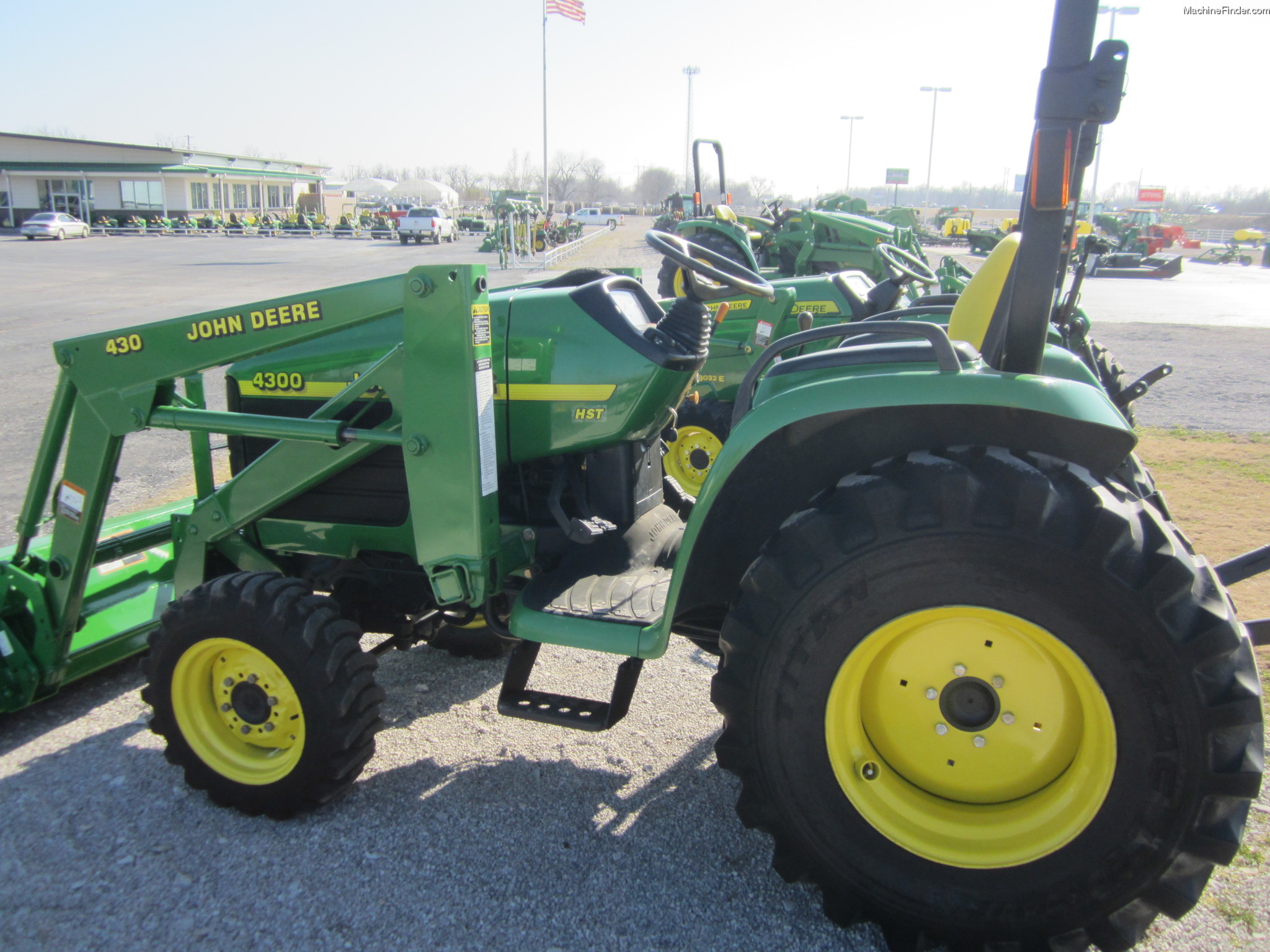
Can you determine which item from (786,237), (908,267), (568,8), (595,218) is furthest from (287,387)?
(595,218)

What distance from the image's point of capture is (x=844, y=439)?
233 centimetres

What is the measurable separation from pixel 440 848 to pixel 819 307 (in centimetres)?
492

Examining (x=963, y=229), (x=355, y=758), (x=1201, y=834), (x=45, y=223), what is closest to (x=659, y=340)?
(x=355, y=758)

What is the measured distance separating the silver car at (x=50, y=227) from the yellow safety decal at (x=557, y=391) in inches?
1788

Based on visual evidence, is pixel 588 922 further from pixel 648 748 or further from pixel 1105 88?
pixel 1105 88

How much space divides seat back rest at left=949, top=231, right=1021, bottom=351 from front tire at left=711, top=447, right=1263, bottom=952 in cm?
93

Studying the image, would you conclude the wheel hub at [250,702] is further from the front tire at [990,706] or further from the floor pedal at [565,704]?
the front tire at [990,706]

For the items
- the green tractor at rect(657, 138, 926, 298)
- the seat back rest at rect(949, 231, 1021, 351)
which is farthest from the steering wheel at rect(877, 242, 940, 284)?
the seat back rest at rect(949, 231, 1021, 351)

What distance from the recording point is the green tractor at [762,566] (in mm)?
1856

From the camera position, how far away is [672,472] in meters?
6.25

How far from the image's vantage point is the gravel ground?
86.4 inches

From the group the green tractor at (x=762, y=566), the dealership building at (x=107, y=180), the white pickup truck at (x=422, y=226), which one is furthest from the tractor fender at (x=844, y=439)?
the dealership building at (x=107, y=180)

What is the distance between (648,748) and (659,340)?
1.34 meters

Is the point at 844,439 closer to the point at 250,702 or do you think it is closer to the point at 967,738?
the point at 967,738
